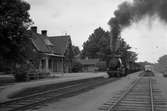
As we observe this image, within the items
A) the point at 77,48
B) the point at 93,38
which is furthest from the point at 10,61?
the point at 77,48

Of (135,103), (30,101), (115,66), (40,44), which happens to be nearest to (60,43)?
(40,44)

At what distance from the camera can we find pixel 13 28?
67.3 ft

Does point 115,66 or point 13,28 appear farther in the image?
point 115,66

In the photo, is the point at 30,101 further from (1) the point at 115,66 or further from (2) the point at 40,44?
(2) the point at 40,44

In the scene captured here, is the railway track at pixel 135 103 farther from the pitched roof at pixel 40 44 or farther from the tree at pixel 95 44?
the tree at pixel 95 44

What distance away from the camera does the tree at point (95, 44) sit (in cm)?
10081

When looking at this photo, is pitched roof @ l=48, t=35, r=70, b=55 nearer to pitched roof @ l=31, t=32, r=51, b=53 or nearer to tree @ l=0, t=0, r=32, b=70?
pitched roof @ l=31, t=32, r=51, b=53

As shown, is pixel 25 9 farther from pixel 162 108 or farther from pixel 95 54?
pixel 95 54

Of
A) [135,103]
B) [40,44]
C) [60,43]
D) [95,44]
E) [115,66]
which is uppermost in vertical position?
[95,44]

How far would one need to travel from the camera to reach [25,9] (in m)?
22.3

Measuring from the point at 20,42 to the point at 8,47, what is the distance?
4.56ft

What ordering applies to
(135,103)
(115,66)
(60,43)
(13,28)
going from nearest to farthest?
(135,103) < (13,28) < (115,66) < (60,43)

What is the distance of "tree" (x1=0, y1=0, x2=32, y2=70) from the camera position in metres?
20.2

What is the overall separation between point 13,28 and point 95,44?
282 feet
